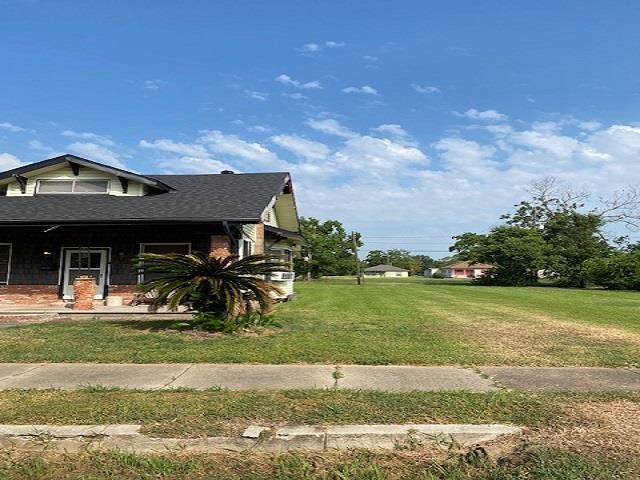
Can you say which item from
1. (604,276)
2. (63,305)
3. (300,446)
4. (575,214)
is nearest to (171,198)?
(63,305)

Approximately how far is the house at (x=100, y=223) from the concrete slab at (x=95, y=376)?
7.85 m

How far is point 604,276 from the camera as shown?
133 feet

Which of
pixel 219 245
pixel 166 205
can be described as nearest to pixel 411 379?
pixel 219 245

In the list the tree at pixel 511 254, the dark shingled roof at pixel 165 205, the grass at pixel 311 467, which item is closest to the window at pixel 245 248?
the dark shingled roof at pixel 165 205

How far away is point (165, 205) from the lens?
16.3 m

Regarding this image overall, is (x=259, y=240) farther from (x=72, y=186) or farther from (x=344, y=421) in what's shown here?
(x=344, y=421)

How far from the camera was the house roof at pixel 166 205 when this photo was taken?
48.8 feet

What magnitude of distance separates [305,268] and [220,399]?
45.8 meters

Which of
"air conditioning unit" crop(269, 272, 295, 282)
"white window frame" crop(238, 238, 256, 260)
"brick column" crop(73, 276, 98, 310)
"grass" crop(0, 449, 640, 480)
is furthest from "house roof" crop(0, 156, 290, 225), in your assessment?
"grass" crop(0, 449, 640, 480)

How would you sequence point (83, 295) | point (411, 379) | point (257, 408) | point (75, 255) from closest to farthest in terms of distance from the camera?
1. point (257, 408)
2. point (411, 379)
3. point (83, 295)
4. point (75, 255)

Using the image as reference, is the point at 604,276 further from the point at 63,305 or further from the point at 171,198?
the point at 63,305

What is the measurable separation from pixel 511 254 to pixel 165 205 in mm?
37495

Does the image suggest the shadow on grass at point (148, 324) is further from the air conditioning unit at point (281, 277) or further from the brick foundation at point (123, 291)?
the air conditioning unit at point (281, 277)

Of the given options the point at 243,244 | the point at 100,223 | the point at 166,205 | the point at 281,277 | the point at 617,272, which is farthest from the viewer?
the point at 617,272
